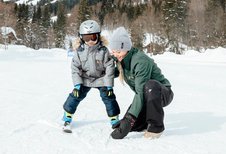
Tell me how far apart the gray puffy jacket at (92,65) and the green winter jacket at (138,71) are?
34 centimetres

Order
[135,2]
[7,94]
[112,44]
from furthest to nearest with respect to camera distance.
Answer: [135,2] < [7,94] < [112,44]

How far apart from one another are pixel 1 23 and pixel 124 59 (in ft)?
127

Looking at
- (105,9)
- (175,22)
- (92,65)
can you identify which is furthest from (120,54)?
(105,9)

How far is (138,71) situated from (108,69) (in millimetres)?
488

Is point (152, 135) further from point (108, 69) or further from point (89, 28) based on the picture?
point (89, 28)

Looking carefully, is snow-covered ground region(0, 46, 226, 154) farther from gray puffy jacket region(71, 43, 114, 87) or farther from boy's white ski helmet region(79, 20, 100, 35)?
boy's white ski helmet region(79, 20, 100, 35)

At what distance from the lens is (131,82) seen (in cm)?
287

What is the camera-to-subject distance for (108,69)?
309 centimetres

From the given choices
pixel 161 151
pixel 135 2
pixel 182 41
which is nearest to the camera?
pixel 161 151

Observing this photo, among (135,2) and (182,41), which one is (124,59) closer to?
(182,41)

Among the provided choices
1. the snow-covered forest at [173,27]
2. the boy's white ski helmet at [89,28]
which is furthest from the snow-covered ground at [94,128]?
the snow-covered forest at [173,27]

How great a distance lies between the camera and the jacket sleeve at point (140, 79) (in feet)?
8.76

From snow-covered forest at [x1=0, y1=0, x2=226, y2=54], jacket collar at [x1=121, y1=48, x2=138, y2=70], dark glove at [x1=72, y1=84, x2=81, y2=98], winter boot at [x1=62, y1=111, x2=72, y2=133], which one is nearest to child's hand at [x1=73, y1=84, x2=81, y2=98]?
dark glove at [x1=72, y1=84, x2=81, y2=98]

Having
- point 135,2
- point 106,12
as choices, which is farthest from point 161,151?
point 135,2
